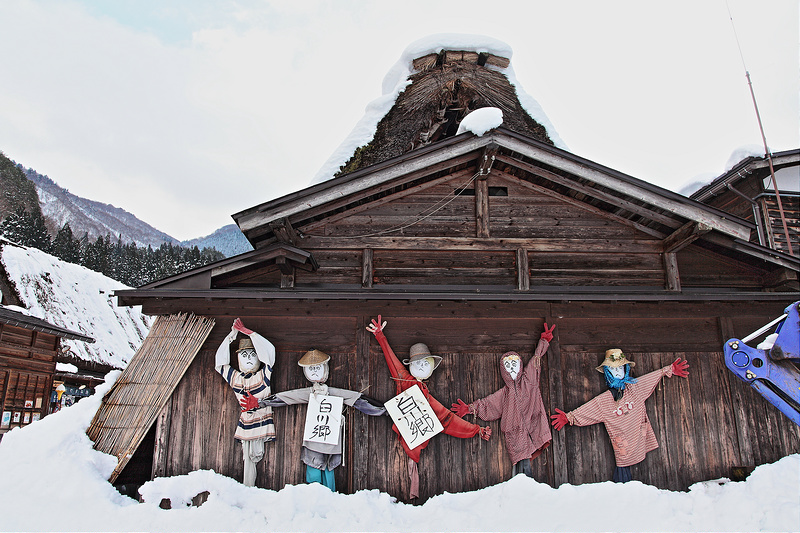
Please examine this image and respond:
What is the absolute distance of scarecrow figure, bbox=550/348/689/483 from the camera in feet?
23.3

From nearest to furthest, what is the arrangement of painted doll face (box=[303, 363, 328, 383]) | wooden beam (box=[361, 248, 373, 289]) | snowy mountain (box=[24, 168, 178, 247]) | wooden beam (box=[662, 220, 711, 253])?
painted doll face (box=[303, 363, 328, 383])
wooden beam (box=[662, 220, 711, 253])
wooden beam (box=[361, 248, 373, 289])
snowy mountain (box=[24, 168, 178, 247])

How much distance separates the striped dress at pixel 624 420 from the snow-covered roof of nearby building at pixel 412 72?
6794mm

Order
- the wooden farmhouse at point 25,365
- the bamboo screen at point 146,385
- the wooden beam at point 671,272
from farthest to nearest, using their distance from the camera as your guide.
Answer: the wooden farmhouse at point 25,365, the wooden beam at point 671,272, the bamboo screen at point 146,385

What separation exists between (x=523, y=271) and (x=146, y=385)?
18.4 feet

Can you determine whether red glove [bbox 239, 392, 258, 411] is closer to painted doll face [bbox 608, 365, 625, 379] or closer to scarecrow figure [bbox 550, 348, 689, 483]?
scarecrow figure [bbox 550, 348, 689, 483]

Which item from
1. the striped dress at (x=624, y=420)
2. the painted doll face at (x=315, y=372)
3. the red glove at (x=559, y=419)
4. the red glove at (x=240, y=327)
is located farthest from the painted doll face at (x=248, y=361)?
the striped dress at (x=624, y=420)

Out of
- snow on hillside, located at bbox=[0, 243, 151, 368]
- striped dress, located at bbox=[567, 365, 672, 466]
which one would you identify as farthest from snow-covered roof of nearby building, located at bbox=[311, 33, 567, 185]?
snow on hillside, located at bbox=[0, 243, 151, 368]

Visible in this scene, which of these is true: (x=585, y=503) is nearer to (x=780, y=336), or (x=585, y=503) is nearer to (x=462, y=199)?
(x=780, y=336)

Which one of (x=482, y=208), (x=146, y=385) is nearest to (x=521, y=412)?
(x=482, y=208)

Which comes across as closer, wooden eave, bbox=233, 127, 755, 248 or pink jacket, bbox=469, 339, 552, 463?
pink jacket, bbox=469, 339, 552, 463

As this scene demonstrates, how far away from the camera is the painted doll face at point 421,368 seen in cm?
712

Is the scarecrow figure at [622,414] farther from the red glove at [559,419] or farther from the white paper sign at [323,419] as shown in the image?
the white paper sign at [323,419]

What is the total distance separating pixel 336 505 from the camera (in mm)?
6188

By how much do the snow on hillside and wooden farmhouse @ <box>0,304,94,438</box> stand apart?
130 inches
